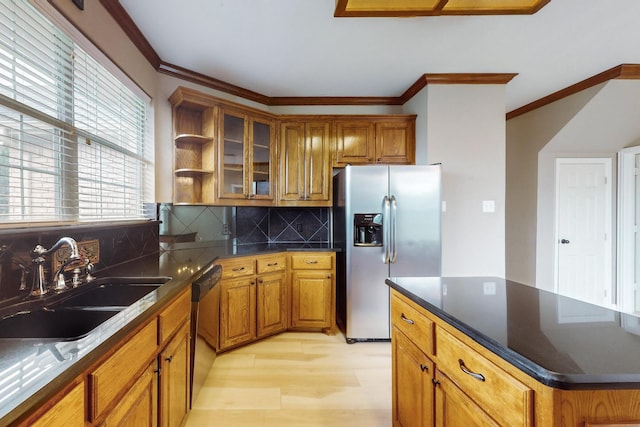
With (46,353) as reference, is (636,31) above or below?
above

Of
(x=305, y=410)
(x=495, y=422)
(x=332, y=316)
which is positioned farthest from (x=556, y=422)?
(x=332, y=316)

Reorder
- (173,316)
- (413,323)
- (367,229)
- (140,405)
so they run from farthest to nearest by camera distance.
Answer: (367,229) < (173,316) < (413,323) < (140,405)

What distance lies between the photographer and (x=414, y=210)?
2.84 metres

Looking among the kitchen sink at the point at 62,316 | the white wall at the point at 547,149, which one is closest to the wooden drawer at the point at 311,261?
the kitchen sink at the point at 62,316

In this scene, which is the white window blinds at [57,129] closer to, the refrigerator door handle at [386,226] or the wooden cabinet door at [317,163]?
the wooden cabinet door at [317,163]

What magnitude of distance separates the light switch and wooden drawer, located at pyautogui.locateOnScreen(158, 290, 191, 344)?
2.78 metres

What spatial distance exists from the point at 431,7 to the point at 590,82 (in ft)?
8.61

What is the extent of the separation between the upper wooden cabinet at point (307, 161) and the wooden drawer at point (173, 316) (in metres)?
1.73

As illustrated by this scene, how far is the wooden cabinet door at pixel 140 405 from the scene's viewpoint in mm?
989

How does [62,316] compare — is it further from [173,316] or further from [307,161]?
[307,161]

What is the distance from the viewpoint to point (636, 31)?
234cm

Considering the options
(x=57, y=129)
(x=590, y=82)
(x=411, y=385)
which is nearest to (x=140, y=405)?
(x=411, y=385)

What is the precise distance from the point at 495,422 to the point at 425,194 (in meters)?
2.18

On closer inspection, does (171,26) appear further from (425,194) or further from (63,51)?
(425,194)
